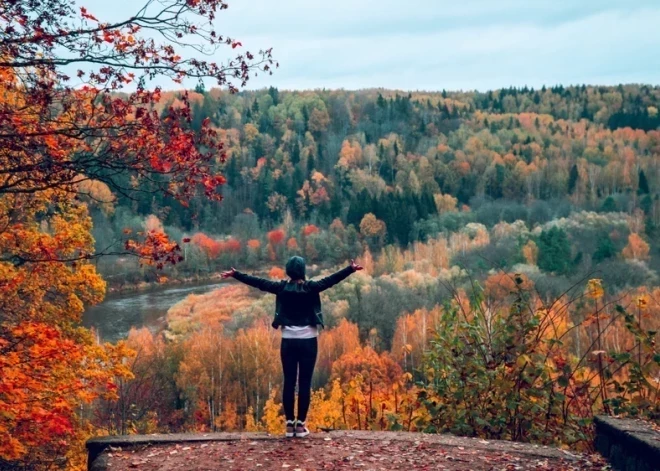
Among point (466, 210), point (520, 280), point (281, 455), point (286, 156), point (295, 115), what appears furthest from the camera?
point (295, 115)

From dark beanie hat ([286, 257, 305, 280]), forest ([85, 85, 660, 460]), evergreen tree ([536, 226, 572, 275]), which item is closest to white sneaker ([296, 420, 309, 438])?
forest ([85, 85, 660, 460])

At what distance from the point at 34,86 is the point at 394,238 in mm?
98419

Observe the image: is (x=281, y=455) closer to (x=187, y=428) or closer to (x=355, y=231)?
(x=187, y=428)

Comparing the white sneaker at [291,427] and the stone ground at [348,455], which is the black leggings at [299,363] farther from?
the stone ground at [348,455]

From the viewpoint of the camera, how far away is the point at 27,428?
927 cm

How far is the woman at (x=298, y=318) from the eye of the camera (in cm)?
684

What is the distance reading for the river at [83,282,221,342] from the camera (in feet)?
192

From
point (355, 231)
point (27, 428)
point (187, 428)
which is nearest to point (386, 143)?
point (355, 231)

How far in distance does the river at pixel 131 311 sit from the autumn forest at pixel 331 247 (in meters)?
2.28

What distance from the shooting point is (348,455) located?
6426 millimetres

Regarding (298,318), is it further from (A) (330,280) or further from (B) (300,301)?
(A) (330,280)

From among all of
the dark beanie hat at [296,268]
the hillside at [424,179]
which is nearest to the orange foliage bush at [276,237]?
the hillside at [424,179]

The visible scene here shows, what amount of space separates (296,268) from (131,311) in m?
64.0

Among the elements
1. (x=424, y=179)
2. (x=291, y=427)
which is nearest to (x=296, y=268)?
(x=291, y=427)
